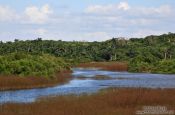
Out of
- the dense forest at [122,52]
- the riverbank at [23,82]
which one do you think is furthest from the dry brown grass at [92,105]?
the dense forest at [122,52]

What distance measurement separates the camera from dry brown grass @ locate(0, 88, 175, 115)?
2380 cm

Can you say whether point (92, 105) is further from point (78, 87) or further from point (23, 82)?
point (23, 82)

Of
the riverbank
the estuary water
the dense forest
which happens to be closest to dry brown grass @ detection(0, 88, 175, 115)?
the estuary water

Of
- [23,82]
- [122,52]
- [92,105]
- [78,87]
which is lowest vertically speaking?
[78,87]

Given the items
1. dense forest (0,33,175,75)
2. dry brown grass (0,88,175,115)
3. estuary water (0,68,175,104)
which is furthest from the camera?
dense forest (0,33,175,75)

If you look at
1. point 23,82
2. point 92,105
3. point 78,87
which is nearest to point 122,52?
point 78,87

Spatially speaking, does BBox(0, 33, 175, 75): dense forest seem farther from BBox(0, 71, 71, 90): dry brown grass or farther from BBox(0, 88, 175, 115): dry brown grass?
BBox(0, 88, 175, 115): dry brown grass

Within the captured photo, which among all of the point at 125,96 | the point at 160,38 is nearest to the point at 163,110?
the point at 125,96

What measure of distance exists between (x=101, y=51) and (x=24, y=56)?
92.3 metres

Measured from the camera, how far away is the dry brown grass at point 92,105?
23797mm

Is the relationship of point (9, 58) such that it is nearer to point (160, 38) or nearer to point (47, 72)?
point (47, 72)

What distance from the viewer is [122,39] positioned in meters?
192

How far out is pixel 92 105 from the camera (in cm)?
2623

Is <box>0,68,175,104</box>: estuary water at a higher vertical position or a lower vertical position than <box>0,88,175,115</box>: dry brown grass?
lower
